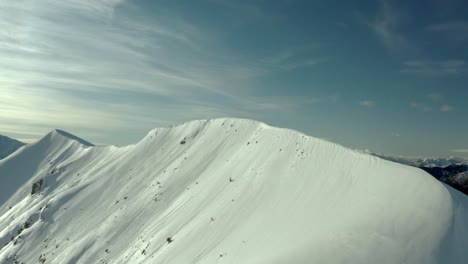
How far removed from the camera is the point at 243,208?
69.8 ft

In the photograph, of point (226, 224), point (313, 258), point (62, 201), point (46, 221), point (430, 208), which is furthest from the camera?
point (62, 201)

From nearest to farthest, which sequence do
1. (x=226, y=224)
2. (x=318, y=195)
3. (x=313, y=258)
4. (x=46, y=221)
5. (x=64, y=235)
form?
(x=313, y=258), (x=318, y=195), (x=226, y=224), (x=64, y=235), (x=46, y=221)

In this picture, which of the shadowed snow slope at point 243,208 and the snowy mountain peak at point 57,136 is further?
the snowy mountain peak at point 57,136

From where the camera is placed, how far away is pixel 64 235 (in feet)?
118

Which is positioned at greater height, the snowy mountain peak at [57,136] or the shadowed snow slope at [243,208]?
the shadowed snow slope at [243,208]

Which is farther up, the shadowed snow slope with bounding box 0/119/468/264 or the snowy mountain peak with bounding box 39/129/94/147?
the shadowed snow slope with bounding box 0/119/468/264

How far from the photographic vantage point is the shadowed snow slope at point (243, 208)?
11.9 m

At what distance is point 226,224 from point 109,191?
25829mm

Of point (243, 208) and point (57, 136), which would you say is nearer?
point (243, 208)

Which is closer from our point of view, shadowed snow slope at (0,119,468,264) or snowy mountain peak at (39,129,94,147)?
shadowed snow slope at (0,119,468,264)

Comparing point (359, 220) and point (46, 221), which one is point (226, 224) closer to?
point (359, 220)

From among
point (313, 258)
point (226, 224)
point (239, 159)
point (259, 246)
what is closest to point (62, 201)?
point (239, 159)

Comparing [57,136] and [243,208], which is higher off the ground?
[243,208]

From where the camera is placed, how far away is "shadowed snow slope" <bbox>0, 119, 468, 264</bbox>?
11891mm
